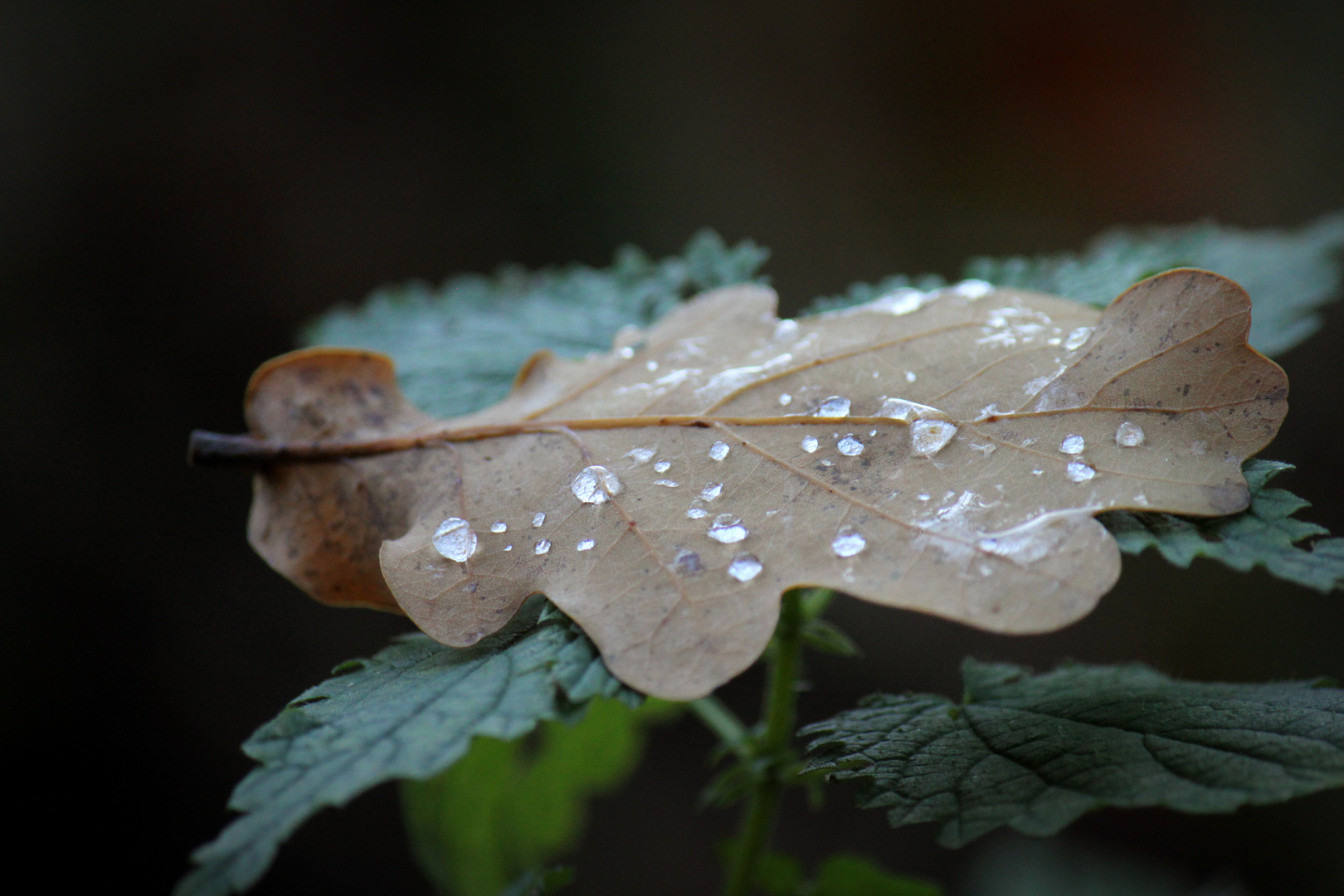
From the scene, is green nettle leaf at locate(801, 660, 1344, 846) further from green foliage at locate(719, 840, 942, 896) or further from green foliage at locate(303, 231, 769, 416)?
green foliage at locate(303, 231, 769, 416)

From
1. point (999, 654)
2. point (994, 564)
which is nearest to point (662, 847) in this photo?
point (999, 654)

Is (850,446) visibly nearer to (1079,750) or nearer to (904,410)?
(904,410)

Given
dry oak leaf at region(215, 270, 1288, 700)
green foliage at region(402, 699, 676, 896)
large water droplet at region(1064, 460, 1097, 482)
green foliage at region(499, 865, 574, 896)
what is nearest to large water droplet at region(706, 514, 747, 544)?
dry oak leaf at region(215, 270, 1288, 700)

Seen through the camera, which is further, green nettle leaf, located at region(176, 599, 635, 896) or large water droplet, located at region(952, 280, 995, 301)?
large water droplet, located at region(952, 280, 995, 301)

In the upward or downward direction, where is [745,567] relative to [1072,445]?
downward

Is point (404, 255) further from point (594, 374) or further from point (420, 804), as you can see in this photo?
point (594, 374)

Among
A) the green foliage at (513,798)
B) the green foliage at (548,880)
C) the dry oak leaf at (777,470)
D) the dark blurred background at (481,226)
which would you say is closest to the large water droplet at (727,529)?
the dry oak leaf at (777,470)

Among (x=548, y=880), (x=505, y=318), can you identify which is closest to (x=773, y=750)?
(x=548, y=880)
